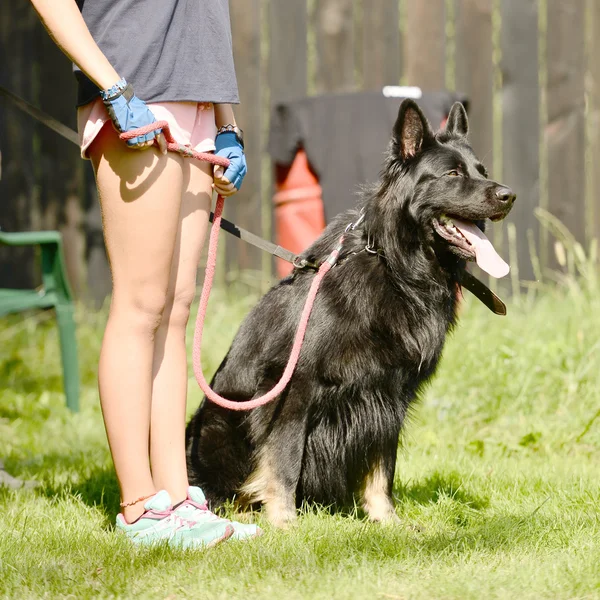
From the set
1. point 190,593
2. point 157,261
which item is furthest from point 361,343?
point 190,593

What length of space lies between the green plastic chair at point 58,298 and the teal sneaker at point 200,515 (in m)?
2.30

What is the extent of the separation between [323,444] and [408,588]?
1017 millimetres

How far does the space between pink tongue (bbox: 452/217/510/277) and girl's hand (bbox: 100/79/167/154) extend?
47.9 inches

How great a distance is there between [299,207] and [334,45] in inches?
70.3

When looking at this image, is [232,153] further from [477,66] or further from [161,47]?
[477,66]

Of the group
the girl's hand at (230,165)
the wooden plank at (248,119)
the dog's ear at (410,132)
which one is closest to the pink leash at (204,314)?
the girl's hand at (230,165)

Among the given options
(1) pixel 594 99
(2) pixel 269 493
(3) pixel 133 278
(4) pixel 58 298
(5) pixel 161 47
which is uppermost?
(1) pixel 594 99

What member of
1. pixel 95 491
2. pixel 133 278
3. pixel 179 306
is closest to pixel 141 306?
pixel 133 278

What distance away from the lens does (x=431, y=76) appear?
6.45 meters

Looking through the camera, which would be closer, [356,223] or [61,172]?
[356,223]

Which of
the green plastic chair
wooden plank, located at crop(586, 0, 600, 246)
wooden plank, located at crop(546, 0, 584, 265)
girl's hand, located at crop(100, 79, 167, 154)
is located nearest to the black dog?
girl's hand, located at crop(100, 79, 167, 154)

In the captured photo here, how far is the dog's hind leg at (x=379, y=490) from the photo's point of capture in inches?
128

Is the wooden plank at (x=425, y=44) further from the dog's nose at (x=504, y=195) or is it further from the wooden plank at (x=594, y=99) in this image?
the dog's nose at (x=504, y=195)

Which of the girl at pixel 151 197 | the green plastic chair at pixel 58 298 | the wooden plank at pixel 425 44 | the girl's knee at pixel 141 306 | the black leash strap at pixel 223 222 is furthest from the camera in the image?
the wooden plank at pixel 425 44
